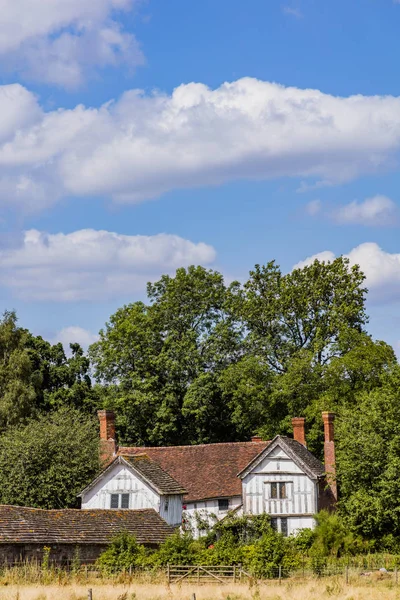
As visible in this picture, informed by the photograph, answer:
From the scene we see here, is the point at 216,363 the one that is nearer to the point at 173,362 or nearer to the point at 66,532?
the point at 173,362

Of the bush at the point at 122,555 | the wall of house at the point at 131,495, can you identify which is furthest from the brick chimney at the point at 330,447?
the bush at the point at 122,555

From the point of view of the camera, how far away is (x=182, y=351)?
7725cm

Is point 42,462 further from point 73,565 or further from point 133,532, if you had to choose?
point 73,565

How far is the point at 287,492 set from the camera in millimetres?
61281

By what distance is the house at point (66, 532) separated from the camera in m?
42.6

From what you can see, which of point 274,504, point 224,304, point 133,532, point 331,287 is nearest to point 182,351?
point 224,304

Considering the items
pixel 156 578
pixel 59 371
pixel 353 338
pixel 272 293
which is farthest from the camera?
pixel 59 371

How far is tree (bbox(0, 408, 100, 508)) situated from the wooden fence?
53.5ft

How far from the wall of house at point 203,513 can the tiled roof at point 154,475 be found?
5.60 m

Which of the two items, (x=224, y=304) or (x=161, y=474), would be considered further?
(x=224, y=304)

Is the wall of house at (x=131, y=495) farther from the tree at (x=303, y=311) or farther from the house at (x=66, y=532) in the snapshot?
the tree at (x=303, y=311)

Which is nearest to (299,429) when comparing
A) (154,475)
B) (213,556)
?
(154,475)

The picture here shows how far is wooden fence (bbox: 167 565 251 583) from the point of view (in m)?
40.8

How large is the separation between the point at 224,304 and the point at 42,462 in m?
27.3
